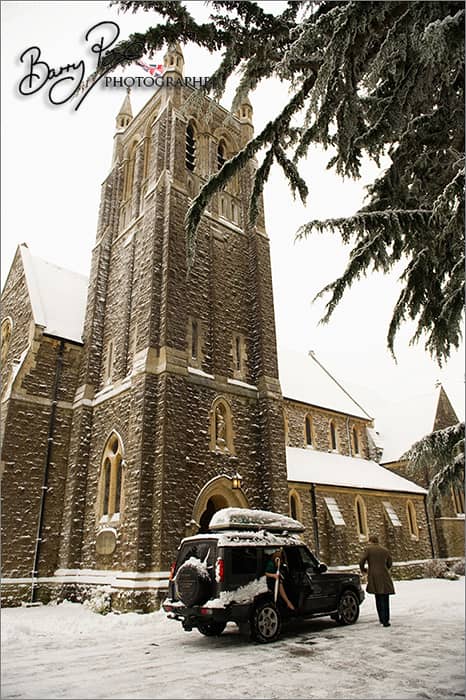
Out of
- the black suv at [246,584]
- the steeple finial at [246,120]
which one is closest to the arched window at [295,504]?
the black suv at [246,584]

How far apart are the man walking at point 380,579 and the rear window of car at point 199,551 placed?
261 centimetres

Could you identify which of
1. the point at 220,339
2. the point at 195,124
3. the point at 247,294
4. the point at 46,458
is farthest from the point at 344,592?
the point at 195,124

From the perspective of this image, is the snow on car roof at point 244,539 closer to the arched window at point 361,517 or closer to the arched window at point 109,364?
the arched window at point 109,364

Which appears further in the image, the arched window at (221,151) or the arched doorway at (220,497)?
the arched window at (221,151)

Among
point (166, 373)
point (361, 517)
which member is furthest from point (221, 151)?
point (361, 517)

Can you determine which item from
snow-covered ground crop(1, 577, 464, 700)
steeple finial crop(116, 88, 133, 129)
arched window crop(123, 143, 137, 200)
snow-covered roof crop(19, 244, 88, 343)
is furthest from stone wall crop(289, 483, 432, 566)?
steeple finial crop(116, 88, 133, 129)

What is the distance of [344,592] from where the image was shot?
8.76 metres

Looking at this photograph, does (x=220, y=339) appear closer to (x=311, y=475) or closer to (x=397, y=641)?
(x=311, y=475)

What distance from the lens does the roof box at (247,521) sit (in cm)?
859

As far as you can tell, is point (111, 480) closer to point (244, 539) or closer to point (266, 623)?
point (244, 539)

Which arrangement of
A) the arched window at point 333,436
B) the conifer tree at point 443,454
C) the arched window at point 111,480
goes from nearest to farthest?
the conifer tree at point 443,454
the arched window at point 111,480
the arched window at point 333,436

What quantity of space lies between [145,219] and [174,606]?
1227 centimetres

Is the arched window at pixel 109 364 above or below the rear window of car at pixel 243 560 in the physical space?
above

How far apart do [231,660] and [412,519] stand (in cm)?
1955
